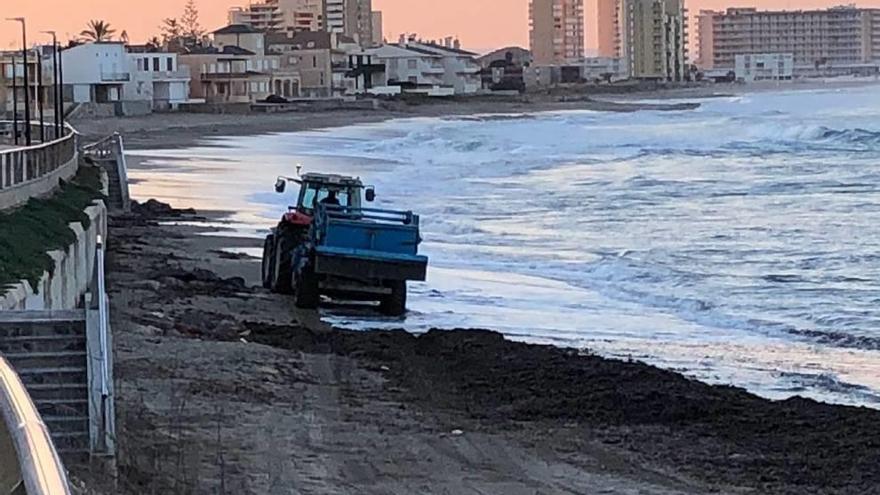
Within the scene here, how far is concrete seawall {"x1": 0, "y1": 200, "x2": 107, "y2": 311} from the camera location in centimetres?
1539

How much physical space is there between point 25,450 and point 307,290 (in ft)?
57.0

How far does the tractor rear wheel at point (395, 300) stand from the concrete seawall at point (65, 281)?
3918 mm

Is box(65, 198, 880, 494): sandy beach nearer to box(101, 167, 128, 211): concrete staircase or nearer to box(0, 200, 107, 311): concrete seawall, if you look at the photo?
box(0, 200, 107, 311): concrete seawall

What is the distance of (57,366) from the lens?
10.8m

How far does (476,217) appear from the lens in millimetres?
39094

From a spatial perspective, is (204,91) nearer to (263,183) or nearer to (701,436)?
(263,183)

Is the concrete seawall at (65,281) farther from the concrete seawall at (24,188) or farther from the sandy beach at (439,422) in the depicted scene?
the sandy beach at (439,422)

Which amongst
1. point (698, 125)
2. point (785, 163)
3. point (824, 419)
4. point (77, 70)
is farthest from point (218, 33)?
point (824, 419)

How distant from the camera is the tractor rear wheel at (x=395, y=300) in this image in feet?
73.0

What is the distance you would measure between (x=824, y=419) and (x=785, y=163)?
157 ft

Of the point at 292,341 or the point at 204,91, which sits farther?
the point at 204,91

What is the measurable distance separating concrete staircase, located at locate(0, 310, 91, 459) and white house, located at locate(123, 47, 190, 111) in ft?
342

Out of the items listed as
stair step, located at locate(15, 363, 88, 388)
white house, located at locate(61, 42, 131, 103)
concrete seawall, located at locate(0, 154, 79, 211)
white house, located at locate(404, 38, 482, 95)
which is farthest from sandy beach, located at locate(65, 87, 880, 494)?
white house, located at locate(404, 38, 482, 95)

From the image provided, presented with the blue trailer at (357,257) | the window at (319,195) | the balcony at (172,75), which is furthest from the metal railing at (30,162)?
the balcony at (172,75)
